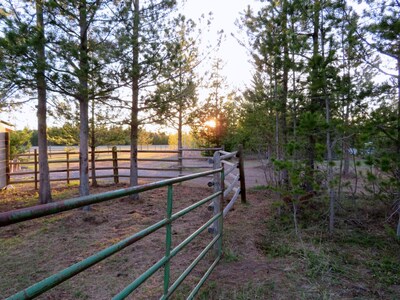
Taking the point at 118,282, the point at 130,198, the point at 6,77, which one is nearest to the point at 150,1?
the point at 6,77

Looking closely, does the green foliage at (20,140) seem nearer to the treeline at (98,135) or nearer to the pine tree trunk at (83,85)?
the treeline at (98,135)

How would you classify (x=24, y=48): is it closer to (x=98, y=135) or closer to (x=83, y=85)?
(x=83, y=85)

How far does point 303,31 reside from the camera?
18.3 feet

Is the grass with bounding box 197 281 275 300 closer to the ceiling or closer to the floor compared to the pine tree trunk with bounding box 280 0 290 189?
closer to the floor

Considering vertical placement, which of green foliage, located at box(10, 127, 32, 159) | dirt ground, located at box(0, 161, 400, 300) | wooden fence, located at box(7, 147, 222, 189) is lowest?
dirt ground, located at box(0, 161, 400, 300)

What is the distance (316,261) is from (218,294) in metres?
1.41

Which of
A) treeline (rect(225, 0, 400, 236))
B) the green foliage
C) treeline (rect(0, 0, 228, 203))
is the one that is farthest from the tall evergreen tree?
the green foliage

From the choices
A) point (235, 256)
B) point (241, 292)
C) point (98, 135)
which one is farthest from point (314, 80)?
point (98, 135)

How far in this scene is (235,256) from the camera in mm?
3738

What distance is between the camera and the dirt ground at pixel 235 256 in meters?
3.05

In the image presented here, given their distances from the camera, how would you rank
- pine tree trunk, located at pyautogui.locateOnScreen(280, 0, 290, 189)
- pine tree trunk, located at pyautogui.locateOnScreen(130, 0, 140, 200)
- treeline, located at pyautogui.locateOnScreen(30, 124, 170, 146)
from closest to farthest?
pine tree trunk, located at pyautogui.locateOnScreen(280, 0, 290, 189)
pine tree trunk, located at pyautogui.locateOnScreen(130, 0, 140, 200)
treeline, located at pyautogui.locateOnScreen(30, 124, 170, 146)

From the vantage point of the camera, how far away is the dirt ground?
3051mm

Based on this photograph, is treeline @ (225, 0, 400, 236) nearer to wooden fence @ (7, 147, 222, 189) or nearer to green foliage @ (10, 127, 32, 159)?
wooden fence @ (7, 147, 222, 189)

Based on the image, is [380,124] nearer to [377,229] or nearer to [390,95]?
[390,95]
